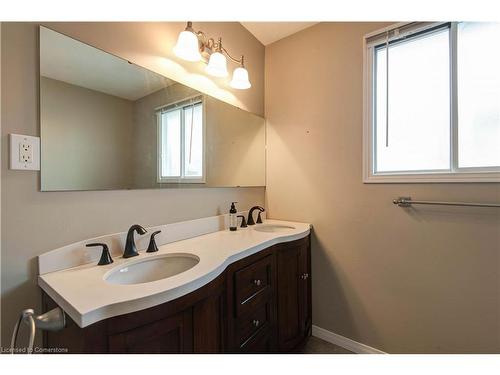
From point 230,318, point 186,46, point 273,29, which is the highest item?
point 273,29

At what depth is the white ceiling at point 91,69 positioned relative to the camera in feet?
2.60

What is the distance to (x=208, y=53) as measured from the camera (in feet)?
4.45

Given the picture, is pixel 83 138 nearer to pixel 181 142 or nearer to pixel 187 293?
pixel 181 142

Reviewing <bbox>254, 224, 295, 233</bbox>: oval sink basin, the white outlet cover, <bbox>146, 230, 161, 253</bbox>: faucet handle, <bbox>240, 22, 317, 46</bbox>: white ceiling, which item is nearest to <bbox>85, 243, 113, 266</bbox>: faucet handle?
<bbox>146, 230, 161, 253</bbox>: faucet handle

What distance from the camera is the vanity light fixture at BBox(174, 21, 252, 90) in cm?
113

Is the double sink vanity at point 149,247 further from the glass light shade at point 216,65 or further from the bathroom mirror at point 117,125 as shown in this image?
the glass light shade at point 216,65

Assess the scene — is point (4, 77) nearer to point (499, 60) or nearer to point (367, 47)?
point (367, 47)

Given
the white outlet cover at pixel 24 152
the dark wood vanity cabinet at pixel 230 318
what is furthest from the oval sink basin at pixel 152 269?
the white outlet cover at pixel 24 152

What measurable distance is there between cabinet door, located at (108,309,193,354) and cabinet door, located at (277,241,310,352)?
65 centimetres

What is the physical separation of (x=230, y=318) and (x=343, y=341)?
3.54 ft

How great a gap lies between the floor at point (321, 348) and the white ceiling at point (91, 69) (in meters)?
1.87

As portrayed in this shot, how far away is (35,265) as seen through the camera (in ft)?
2.48

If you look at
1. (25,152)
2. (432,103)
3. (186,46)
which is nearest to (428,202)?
(432,103)
